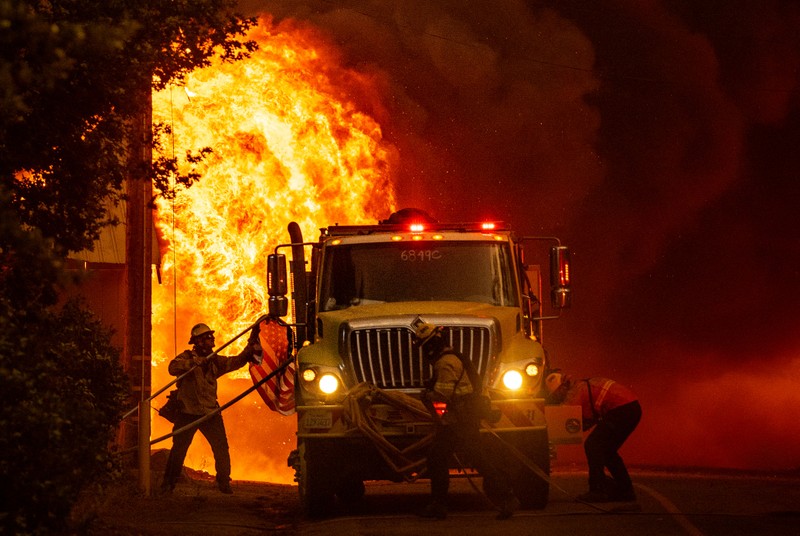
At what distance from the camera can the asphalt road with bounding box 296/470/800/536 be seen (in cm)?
1189

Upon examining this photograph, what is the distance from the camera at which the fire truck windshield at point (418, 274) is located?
14.6 m

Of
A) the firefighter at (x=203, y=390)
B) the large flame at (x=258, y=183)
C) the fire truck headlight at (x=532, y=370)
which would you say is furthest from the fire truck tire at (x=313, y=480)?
the large flame at (x=258, y=183)

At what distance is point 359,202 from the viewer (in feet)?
98.6

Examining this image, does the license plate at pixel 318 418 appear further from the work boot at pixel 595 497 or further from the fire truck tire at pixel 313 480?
the work boot at pixel 595 497

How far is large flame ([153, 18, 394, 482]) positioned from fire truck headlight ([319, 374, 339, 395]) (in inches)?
577

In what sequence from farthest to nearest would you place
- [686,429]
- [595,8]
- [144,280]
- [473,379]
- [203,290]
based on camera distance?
1. [595,8]
2. [686,429]
3. [203,290]
4. [144,280]
5. [473,379]

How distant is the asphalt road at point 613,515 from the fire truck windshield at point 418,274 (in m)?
2.24

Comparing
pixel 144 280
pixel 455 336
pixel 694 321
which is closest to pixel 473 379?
pixel 455 336

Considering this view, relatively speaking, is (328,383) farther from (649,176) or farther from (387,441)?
(649,176)

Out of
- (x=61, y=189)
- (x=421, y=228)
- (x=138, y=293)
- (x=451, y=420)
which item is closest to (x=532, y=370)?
(x=451, y=420)

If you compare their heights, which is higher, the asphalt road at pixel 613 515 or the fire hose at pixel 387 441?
the fire hose at pixel 387 441

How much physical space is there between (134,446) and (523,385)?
597 cm

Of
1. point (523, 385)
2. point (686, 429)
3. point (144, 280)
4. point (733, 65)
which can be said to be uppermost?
point (733, 65)

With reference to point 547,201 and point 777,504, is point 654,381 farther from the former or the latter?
point 777,504
